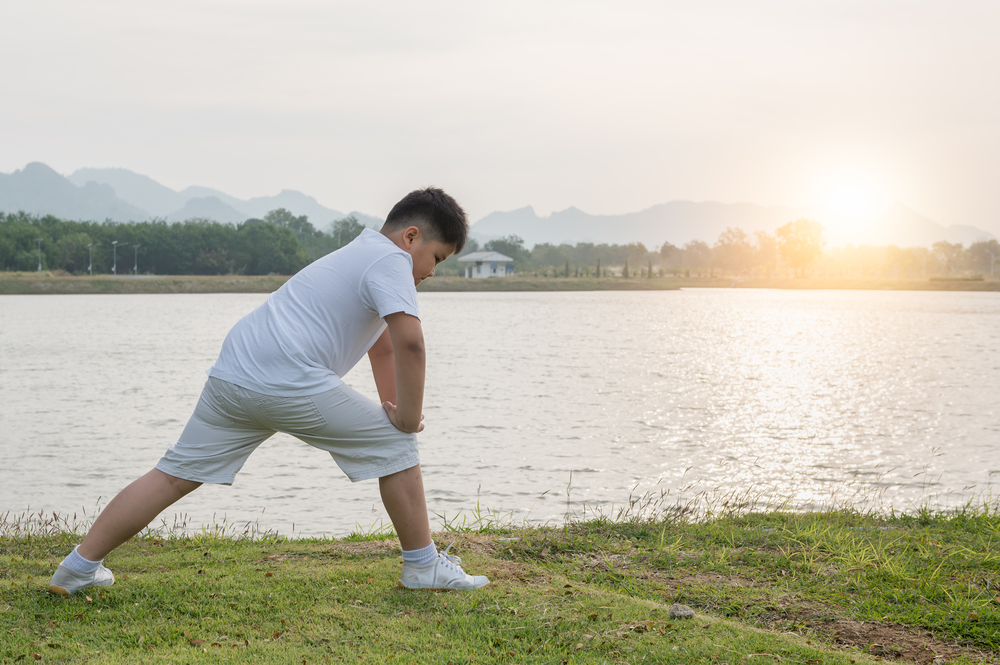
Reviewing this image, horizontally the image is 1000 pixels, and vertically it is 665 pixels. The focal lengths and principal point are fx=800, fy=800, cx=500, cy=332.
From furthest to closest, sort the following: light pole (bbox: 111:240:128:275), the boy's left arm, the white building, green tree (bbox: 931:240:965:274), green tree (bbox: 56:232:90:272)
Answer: green tree (bbox: 931:240:965:274), the white building, light pole (bbox: 111:240:128:275), green tree (bbox: 56:232:90:272), the boy's left arm

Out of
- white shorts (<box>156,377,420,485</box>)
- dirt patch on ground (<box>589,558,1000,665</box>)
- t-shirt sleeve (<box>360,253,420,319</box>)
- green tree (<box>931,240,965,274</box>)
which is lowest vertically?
dirt patch on ground (<box>589,558,1000,665</box>)

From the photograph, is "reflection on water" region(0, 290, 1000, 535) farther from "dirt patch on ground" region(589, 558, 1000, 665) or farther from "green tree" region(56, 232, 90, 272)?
"green tree" region(56, 232, 90, 272)

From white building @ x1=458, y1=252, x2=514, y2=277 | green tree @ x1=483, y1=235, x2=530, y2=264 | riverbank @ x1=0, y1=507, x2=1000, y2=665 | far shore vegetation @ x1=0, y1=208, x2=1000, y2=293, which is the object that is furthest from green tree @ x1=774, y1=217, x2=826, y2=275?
riverbank @ x1=0, y1=507, x2=1000, y2=665

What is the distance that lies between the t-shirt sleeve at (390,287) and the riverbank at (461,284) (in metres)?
89.3

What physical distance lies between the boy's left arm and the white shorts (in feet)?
1.03

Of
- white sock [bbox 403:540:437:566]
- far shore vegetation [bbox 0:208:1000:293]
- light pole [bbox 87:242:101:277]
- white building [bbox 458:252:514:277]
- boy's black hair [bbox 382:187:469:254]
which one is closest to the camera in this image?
boy's black hair [bbox 382:187:469:254]

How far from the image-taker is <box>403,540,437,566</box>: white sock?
361 centimetres

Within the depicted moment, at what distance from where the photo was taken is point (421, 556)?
3611 mm

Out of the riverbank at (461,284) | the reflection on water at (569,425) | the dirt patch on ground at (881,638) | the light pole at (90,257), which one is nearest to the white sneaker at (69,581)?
the dirt patch on ground at (881,638)

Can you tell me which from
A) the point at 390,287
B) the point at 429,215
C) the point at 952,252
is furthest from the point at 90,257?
the point at 952,252

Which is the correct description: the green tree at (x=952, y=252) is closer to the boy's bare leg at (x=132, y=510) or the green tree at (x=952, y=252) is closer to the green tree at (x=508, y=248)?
the green tree at (x=508, y=248)

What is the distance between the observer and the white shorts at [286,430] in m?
3.30

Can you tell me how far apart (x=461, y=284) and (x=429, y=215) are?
99.8 m

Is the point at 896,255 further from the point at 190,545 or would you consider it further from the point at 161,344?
the point at 190,545
